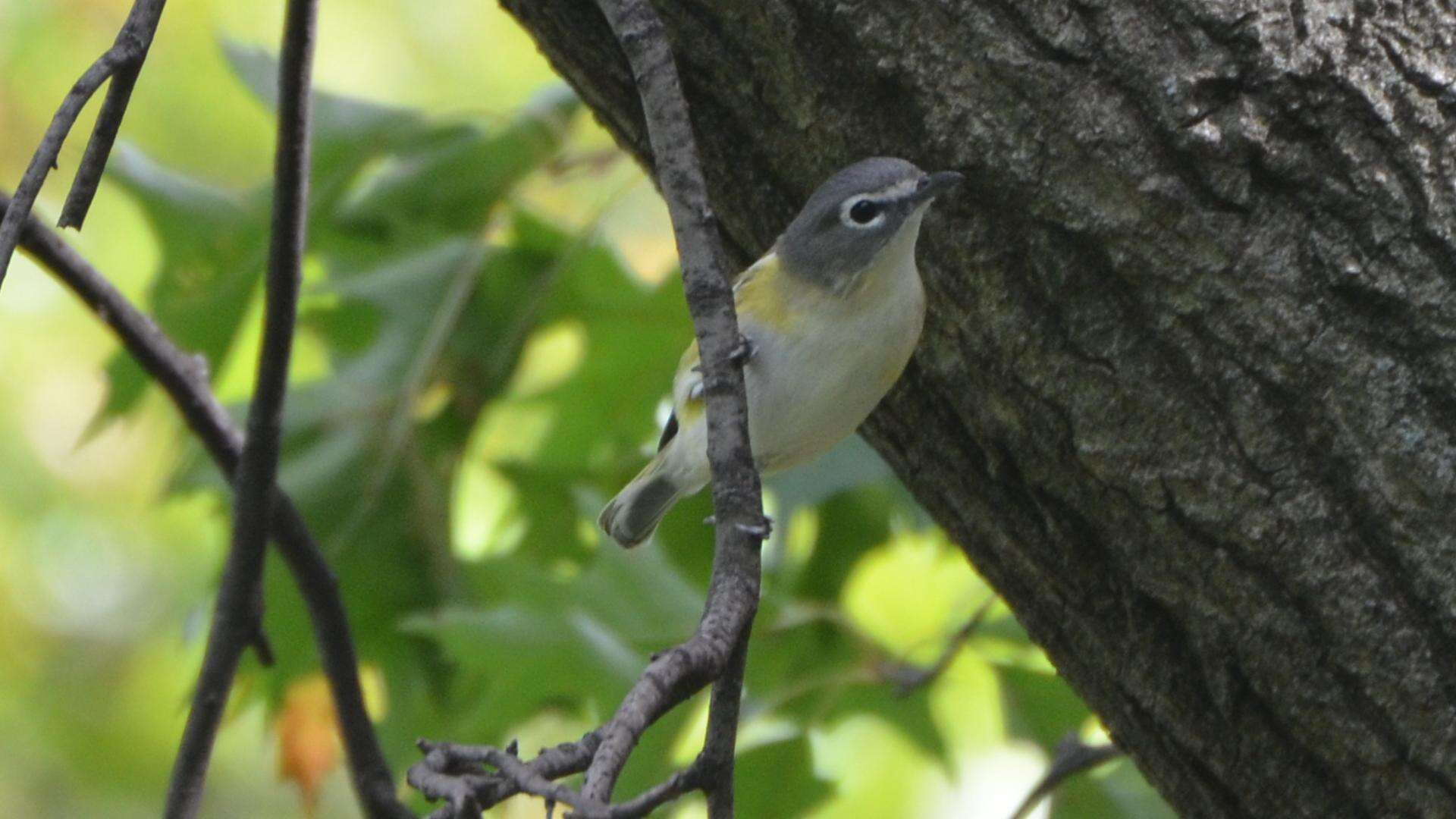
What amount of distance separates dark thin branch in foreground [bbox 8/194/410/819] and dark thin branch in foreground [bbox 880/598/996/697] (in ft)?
3.48

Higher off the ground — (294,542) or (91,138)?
(294,542)

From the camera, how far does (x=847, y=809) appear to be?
5.30 m

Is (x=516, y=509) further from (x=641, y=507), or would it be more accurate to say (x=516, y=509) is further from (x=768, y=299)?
(x=768, y=299)

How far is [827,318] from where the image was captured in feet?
8.11

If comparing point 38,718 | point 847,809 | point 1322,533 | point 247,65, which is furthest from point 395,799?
point 38,718

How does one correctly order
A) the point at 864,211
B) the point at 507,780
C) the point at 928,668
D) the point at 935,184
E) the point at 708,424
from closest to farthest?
the point at 507,780, the point at 708,424, the point at 935,184, the point at 864,211, the point at 928,668

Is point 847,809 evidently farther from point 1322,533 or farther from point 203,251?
point 1322,533

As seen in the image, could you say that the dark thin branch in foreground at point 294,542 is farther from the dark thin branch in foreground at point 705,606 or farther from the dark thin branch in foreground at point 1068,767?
the dark thin branch in foreground at point 705,606

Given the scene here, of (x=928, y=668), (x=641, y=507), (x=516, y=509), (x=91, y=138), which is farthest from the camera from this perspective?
(x=516, y=509)

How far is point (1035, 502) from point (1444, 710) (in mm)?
560

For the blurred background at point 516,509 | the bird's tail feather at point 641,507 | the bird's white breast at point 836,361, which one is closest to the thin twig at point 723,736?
the bird's white breast at point 836,361

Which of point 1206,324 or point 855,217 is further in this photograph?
point 855,217

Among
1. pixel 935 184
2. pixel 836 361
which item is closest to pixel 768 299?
pixel 836 361

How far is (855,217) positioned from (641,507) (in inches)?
37.9
